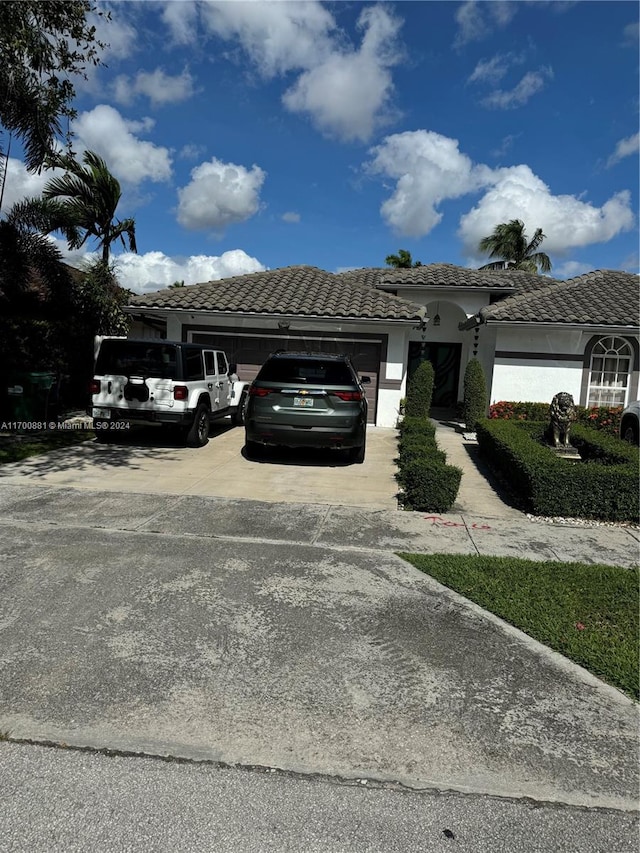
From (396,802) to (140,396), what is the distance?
330 inches

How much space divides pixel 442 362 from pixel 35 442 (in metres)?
13.7

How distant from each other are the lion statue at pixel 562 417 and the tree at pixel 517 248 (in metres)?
29.3

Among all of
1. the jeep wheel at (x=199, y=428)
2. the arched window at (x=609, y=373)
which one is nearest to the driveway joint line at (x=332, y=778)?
the jeep wheel at (x=199, y=428)

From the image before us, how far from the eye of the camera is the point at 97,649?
3.52 m

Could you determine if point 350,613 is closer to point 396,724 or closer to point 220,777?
point 396,724

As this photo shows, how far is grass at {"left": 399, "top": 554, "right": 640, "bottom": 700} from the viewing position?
3.62m

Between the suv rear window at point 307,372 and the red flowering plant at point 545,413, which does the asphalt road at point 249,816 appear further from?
the red flowering plant at point 545,413

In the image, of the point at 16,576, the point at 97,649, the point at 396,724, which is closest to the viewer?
the point at 396,724

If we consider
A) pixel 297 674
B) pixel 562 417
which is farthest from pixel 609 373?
pixel 297 674

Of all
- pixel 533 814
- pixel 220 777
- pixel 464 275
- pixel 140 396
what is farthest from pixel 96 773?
pixel 464 275

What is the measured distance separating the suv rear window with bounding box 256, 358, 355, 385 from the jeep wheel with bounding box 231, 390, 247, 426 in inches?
169

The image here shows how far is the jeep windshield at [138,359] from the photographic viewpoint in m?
9.96

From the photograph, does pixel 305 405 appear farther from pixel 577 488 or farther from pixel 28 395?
pixel 28 395

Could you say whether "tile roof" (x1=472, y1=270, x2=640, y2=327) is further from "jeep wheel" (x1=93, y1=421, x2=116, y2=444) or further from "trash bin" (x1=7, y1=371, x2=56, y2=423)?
"trash bin" (x1=7, y1=371, x2=56, y2=423)
